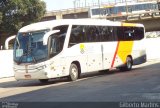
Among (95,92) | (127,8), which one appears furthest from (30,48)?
(127,8)

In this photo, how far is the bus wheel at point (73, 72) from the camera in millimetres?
22219

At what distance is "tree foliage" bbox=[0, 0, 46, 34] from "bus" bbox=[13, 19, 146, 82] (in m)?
42.0

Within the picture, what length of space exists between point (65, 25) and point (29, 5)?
48.4 metres

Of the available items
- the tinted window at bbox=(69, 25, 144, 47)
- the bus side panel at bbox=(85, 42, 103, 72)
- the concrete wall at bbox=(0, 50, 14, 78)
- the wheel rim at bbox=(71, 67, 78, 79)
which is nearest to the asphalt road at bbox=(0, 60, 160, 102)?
the wheel rim at bbox=(71, 67, 78, 79)

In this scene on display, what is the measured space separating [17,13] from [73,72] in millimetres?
47217

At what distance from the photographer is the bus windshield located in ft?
68.4

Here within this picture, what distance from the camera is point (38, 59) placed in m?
20.9

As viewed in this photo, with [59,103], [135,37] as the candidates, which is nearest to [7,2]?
[135,37]

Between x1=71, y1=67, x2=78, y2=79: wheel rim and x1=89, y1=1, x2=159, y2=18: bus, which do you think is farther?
x1=89, y1=1, x2=159, y2=18: bus

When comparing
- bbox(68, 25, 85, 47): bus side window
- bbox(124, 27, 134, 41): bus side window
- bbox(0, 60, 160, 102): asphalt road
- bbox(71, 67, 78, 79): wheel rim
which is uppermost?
bbox(68, 25, 85, 47): bus side window

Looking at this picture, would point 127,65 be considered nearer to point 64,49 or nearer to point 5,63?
point 64,49

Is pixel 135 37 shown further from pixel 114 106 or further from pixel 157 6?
pixel 157 6

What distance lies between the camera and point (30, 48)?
21172mm

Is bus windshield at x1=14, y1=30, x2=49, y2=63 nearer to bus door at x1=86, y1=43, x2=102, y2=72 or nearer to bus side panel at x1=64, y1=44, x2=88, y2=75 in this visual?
bus side panel at x1=64, y1=44, x2=88, y2=75
